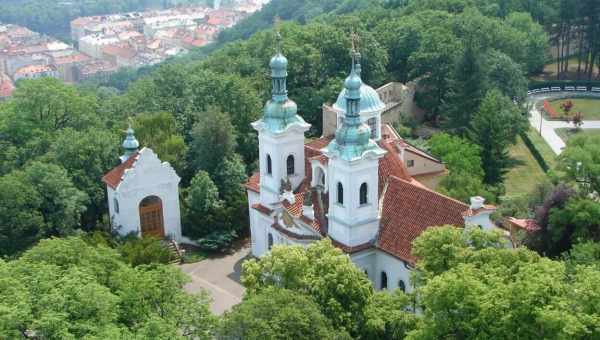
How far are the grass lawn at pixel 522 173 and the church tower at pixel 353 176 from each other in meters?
23.4

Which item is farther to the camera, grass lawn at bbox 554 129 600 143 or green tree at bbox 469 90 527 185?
grass lawn at bbox 554 129 600 143

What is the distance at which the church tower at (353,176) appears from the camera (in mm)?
39000

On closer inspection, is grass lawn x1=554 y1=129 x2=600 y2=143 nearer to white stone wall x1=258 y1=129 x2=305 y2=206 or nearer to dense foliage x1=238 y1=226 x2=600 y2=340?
white stone wall x1=258 y1=129 x2=305 y2=206

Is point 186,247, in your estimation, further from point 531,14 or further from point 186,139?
point 531,14

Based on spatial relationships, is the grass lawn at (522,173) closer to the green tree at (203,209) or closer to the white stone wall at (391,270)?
the green tree at (203,209)

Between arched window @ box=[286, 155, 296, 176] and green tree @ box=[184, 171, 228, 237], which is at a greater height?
arched window @ box=[286, 155, 296, 176]

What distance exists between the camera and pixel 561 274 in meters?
29.4

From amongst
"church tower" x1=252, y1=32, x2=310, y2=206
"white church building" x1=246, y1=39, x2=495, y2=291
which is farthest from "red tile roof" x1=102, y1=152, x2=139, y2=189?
"church tower" x1=252, y1=32, x2=310, y2=206

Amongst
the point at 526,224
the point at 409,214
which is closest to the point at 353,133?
the point at 409,214

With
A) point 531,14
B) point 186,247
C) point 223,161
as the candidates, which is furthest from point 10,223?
point 531,14

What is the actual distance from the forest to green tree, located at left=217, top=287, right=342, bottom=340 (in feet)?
0.27

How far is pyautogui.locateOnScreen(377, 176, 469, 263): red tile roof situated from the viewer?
39031mm

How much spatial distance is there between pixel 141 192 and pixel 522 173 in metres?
31.7

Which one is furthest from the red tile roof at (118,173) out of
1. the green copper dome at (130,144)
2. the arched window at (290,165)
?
the arched window at (290,165)
